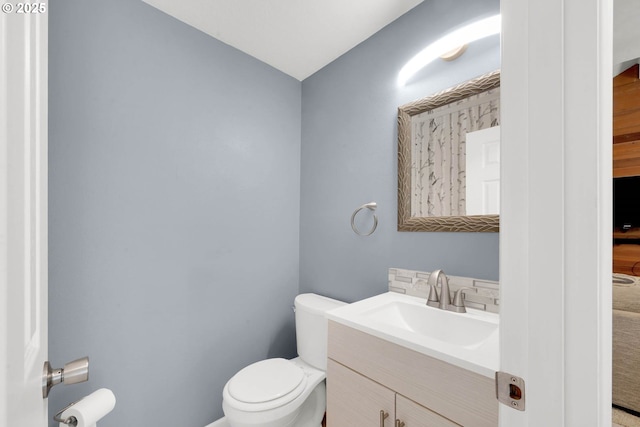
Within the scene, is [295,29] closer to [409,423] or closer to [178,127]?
[178,127]

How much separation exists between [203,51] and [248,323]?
1712 millimetres

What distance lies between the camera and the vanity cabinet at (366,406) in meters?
0.84

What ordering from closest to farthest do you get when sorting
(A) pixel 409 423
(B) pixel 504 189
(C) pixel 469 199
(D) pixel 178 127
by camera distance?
(B) pixel 504 189 → (A) pixel 409 423 → (C) pixel 469 199 → (D) pixel 178 127

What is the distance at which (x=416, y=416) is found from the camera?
2.76 ft

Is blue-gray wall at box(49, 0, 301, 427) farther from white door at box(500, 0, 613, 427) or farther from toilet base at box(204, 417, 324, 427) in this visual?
white door at box(500, 0, 613, 427)

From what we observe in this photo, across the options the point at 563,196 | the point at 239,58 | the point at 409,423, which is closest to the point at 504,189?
the point at 563,196

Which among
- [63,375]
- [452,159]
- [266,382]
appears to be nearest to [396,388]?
[266,382]

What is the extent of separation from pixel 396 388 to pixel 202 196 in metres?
1.35

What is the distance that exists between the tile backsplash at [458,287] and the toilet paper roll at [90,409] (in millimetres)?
1281

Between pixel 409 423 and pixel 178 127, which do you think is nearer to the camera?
pixel 409 423

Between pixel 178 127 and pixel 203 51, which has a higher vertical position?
pixel 203 51

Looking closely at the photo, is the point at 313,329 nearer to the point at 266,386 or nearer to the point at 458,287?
the point at 266,386
